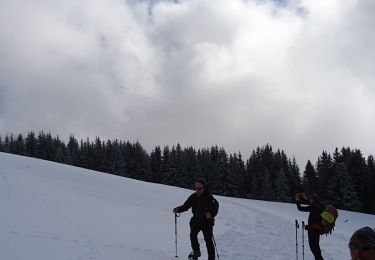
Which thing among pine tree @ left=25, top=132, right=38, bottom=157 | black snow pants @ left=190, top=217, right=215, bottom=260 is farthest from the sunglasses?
pine tree @ left=25, top=132, right=38, bottom=157

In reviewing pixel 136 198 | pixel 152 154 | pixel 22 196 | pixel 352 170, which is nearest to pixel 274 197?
pixel 352 170

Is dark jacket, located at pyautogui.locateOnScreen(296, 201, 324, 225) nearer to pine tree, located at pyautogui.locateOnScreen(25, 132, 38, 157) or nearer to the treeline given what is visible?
the treeline

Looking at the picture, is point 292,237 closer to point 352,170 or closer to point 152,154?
point 352,170

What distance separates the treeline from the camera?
8244 cm

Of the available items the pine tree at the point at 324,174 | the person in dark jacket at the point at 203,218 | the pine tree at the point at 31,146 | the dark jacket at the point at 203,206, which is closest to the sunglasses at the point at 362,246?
the person in dark jacket at the point at 203,218

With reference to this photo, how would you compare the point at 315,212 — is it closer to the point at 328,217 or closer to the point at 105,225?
the point at 328,217

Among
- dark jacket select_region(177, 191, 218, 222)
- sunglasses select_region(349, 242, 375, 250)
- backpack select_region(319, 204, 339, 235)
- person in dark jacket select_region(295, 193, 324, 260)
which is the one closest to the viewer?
sunglasses select_region(349, 242, 375, 250)

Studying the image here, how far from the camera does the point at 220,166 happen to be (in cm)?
9306

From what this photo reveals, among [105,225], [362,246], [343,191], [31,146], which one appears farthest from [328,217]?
[31,146]

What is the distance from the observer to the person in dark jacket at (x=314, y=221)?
10523 mm

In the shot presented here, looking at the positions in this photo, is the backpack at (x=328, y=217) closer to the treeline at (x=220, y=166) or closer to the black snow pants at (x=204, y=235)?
the black snow pants at (x=204, y=235)

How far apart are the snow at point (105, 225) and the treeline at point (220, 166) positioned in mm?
59572

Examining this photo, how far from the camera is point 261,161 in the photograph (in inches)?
4117

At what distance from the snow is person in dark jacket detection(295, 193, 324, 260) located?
266cm
